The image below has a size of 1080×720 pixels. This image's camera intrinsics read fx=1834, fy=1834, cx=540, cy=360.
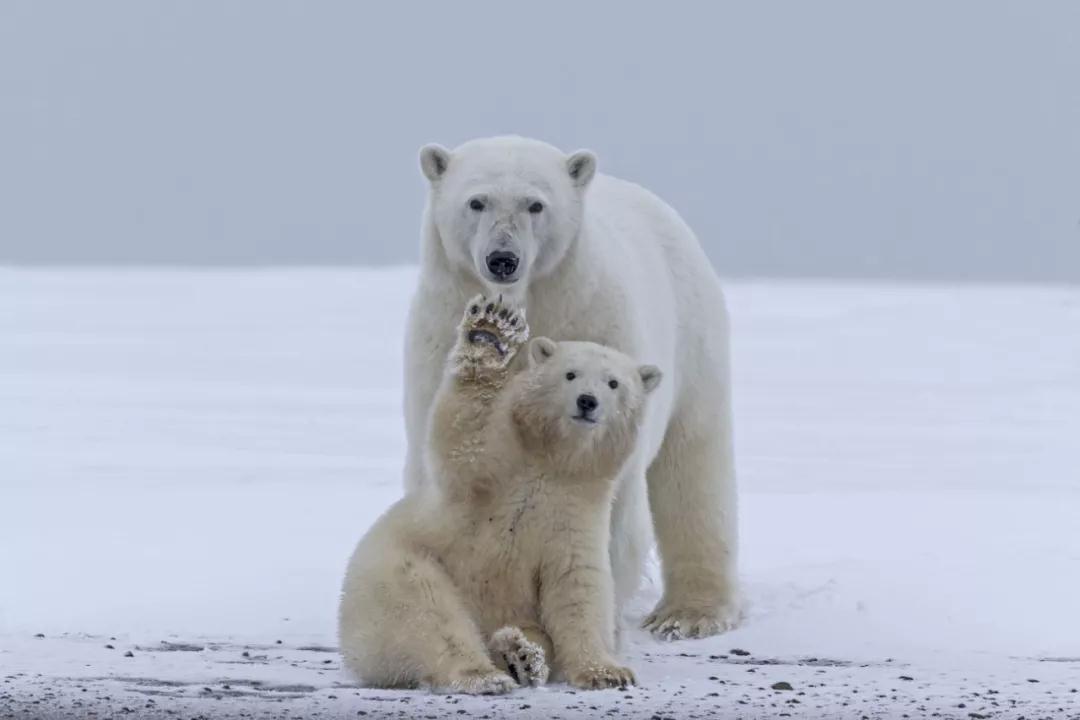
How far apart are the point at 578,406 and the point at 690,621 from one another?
1546 millimetres

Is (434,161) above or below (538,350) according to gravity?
above

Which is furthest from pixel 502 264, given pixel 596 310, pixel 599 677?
pixel 599 677

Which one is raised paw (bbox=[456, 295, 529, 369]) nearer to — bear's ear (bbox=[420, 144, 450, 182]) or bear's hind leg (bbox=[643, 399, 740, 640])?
bear's ear (bbox=[420, 144, 450, 182])

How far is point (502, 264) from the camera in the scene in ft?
16.6

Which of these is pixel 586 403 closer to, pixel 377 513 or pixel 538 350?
pixel 538 350

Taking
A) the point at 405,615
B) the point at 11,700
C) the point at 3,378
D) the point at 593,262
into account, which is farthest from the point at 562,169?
the point at 3,378

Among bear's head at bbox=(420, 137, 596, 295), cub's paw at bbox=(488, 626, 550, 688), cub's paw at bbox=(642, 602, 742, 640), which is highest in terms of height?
bear's head at bbox=(420, 137, 596, 295)

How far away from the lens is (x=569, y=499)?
463 cm

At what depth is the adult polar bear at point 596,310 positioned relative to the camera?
5.27 meters

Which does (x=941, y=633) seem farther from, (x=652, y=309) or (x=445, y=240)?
(x=445, y=240)

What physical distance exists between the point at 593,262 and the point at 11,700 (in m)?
2.18

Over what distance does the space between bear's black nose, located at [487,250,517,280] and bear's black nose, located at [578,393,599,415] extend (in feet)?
1.99

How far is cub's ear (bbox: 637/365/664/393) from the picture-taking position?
489 centimetres

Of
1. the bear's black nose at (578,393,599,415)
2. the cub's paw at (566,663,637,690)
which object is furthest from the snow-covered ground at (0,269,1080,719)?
the bear's black nose at (578,393,599,415)
